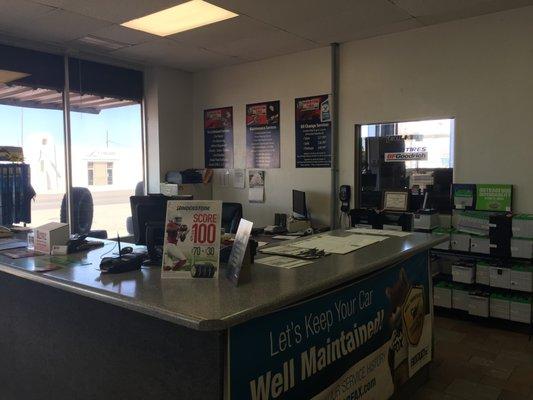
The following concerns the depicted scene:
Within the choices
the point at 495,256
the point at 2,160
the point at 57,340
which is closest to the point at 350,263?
the point at 57,340

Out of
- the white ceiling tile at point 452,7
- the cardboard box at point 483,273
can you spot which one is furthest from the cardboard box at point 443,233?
the white ceiling tile at point 452,7

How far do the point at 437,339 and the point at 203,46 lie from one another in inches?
147

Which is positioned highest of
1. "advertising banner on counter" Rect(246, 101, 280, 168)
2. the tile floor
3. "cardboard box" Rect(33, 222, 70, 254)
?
"advertising banner on counter" Rect(246, 101, 280, 168)

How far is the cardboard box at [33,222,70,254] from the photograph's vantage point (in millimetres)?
2467

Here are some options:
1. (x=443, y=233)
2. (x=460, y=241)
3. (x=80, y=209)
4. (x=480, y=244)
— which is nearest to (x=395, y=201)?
(x=443, y=233)

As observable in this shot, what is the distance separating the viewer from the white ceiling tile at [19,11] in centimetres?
372

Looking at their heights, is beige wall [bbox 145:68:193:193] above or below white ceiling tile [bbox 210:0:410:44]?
below

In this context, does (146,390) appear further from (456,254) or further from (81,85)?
(81,85)

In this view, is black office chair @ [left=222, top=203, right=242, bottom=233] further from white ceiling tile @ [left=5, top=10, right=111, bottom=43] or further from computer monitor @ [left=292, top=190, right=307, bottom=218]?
white ceiling tile @ [left=5, top=10, right=111, bottom=43]

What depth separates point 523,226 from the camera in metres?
3.80

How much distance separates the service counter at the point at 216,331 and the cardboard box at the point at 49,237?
0.59 feet

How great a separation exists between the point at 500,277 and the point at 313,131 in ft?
8.04

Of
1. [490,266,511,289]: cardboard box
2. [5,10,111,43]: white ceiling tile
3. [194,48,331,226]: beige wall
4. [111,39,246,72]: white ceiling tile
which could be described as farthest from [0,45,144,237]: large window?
[490,266,511,289]: cardboard box

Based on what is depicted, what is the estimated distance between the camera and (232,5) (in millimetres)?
3756
